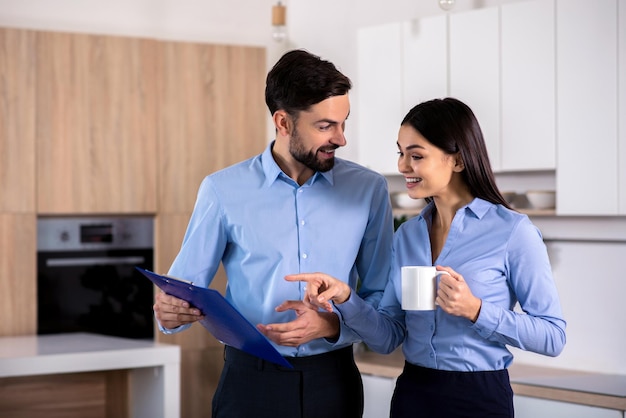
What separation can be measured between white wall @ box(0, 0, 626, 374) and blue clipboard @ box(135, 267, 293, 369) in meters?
2.30

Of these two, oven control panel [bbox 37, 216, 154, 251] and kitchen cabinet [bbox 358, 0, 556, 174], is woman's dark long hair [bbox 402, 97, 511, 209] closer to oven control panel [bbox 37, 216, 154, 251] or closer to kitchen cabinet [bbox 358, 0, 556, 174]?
kitchen cabinet [bbox 358, 0, 556, 174]

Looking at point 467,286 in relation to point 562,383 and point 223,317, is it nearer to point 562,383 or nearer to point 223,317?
point 223,317

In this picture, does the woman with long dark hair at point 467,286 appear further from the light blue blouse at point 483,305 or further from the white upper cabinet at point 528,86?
the white upper cabinet at point 528,86

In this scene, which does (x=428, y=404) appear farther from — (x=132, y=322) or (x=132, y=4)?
(x=132, y=4)

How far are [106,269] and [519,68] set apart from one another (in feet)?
7.80

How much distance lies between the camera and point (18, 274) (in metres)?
4.26

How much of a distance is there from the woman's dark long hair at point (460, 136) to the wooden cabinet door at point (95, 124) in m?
2.90

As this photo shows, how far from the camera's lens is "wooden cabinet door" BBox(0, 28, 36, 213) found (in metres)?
4.22

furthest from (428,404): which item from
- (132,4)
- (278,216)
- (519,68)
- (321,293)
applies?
(132,4)

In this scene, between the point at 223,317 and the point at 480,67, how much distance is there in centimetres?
238

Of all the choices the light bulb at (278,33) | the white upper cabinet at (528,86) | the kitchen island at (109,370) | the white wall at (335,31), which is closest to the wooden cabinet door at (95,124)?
the white wall at (335,31)

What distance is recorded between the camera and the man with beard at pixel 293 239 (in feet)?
6.65

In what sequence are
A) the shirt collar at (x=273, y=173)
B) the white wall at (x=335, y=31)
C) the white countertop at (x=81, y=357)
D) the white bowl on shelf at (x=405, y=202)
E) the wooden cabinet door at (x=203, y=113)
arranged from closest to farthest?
the shirt collar at (x=273, y=173) → the white countertop at (x=81, y=357) → the white wall at (x=335, y=31) → the white bowl on shelf at (x=405, y=202) → the wooden cabinet door at (x=203, y=113)

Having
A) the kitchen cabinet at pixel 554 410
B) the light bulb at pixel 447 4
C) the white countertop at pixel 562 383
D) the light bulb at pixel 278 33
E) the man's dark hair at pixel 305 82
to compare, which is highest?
the light bulb at pixel 278 33
